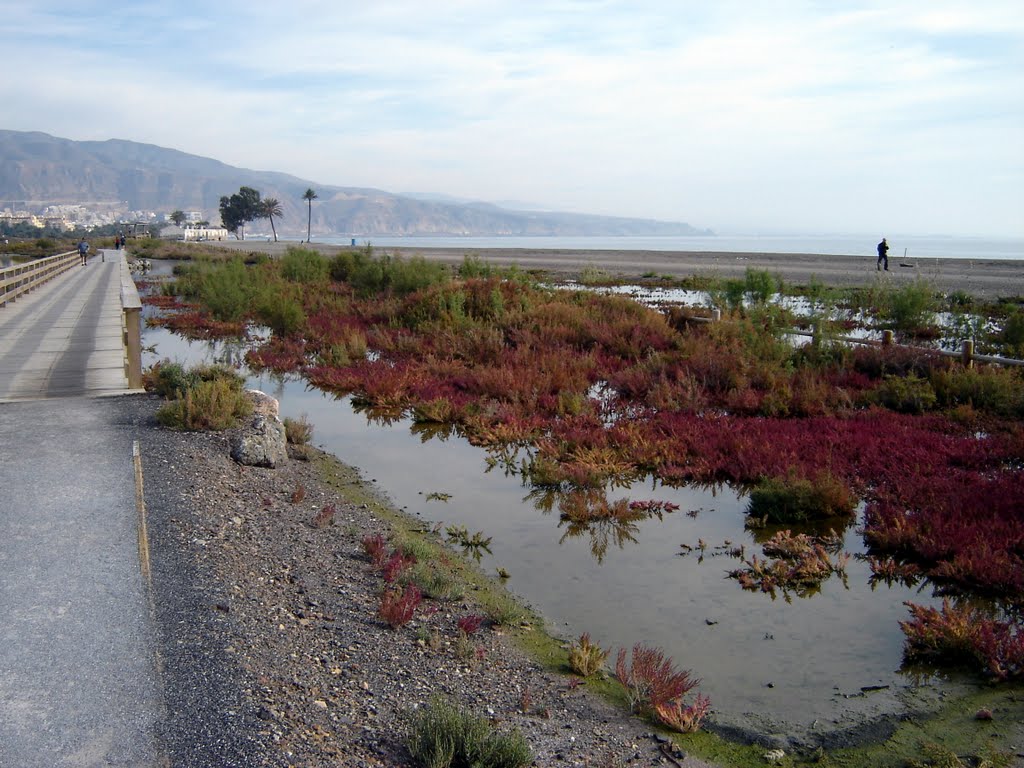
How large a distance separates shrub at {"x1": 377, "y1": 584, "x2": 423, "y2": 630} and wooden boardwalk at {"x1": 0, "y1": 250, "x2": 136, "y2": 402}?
9030 mm

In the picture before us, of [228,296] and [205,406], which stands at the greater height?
[228,296]

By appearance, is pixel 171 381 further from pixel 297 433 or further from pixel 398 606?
pixel 398 606

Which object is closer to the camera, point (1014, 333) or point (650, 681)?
point (650, 681)

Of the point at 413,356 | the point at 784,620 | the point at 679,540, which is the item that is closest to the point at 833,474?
the point at 679,540

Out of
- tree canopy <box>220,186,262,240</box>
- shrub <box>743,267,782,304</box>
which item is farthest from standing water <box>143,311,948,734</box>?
tree canopy <box>220,186,262,240</box>

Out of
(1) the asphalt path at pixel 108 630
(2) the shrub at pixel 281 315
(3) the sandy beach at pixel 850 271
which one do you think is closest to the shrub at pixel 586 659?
(1) the asphalt path at pixel 108 630

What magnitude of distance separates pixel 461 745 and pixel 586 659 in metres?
1.87

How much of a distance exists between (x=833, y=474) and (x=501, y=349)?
1034 centimetres

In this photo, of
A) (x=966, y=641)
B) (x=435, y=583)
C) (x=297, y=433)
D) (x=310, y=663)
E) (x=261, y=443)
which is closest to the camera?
(x=310, y=663)

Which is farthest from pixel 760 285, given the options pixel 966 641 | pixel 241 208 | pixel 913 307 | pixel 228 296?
pixel 241 208

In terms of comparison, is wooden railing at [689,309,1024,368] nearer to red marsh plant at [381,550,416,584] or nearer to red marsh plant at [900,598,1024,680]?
red marsh plant at [900,598,1024,680]

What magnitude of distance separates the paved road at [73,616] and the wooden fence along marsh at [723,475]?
11.2 ft

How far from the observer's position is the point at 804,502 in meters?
9.93

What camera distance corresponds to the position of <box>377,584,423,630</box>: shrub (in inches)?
256
